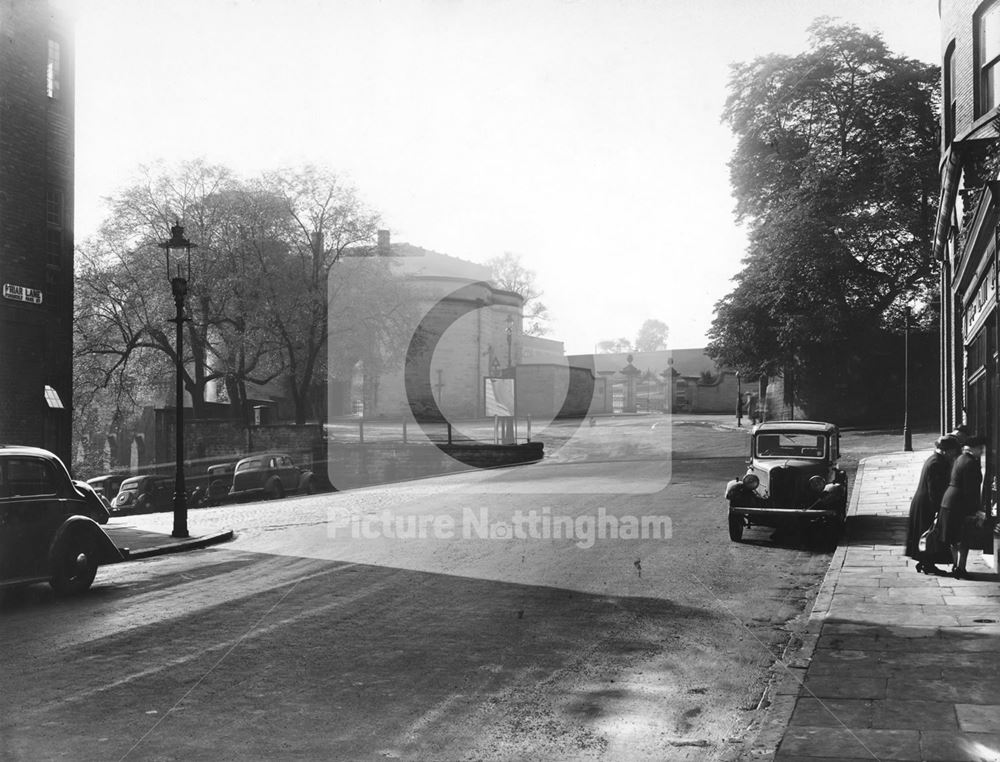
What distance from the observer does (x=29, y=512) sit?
9539mm

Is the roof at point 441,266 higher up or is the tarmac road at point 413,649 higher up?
the roof at point 441,266

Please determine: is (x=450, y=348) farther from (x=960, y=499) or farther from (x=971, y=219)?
(x=960, y=499)

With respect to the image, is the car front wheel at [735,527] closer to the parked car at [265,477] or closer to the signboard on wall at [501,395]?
the parked car at [265,477]

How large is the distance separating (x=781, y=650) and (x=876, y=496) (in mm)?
12217

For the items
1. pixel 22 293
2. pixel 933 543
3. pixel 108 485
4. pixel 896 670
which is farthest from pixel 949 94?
pixel 108 485

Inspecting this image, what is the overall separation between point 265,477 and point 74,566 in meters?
17.2

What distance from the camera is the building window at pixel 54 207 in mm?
20828

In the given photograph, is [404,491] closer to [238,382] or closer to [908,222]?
[238,382]

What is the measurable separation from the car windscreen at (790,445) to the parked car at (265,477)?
681 inches

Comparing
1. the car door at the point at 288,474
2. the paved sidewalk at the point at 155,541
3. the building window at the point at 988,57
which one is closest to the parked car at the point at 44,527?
the paved sidewalk at the point at 155,541

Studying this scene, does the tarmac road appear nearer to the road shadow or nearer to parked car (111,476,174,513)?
the road shadow

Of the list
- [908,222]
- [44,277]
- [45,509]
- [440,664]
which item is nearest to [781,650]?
[440,664]

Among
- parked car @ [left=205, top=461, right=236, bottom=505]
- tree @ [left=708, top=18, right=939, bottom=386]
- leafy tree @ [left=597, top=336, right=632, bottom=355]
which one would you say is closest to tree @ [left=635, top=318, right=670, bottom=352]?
leafy tree @ [left=597, top=336, right=632, bottom=355]

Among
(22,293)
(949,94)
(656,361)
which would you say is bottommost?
(22,293)
